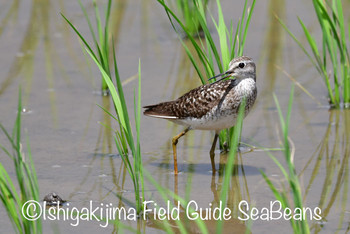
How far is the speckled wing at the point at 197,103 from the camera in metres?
7.55

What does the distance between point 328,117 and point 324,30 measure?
1128 millimetres

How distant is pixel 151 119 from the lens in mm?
9180

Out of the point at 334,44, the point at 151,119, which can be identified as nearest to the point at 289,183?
the point at 334,44

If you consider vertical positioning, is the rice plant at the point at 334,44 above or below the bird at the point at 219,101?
above

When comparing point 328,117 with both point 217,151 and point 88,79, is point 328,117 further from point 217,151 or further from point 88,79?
point 88,79

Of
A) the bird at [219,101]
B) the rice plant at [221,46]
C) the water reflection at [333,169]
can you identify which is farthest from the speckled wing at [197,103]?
the water reflection at [333,169]

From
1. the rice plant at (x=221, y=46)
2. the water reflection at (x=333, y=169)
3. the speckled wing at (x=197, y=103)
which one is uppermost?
the rice plant at (x=221, y=46)

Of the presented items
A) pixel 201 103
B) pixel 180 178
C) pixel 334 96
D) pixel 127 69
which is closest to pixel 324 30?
pixel 334 96

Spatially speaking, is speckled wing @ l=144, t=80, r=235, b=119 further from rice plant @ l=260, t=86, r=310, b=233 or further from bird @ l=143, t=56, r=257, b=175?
rice plant @ l=260, t=86, r=310, b=233

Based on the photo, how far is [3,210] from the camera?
6656 millimetres

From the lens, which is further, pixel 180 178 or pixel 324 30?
pixel 324 30

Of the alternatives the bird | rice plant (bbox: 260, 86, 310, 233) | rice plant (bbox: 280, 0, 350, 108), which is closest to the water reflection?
rice plant (bbox: 280, 0, 350, 108)

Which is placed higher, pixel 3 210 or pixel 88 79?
pixel 88 79

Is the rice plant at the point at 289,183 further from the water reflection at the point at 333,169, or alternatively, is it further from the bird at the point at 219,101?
the bird at the point at 219,101
